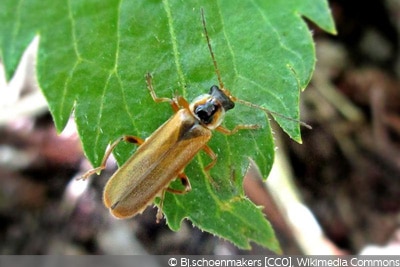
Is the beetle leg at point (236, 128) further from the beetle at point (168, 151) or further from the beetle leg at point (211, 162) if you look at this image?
the beetle leg at point (211, 162)

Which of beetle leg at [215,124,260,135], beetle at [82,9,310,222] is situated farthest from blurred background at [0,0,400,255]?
beetle leg at [215,124,260,135]

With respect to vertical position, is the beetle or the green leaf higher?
the green leaf

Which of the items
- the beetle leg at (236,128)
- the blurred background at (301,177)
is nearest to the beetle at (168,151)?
the beetle leg at (236,128)

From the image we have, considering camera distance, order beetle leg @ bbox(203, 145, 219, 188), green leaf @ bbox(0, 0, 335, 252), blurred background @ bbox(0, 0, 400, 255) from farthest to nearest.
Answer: blurred background @ bbox(0, 0, 400, 255) < beetle leg @ bbox(203, 145, 219, 188) < green leaf @ bbox(0, 0, 335, 252)

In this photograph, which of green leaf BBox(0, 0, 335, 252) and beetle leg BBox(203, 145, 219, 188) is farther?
beetle leg BBox(203, 145, 219, 188)

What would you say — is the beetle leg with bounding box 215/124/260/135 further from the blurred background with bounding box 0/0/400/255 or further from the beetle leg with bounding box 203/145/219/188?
the blurred background with bounding box 0/0/400/255

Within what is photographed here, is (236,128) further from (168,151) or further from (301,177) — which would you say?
(301,177)

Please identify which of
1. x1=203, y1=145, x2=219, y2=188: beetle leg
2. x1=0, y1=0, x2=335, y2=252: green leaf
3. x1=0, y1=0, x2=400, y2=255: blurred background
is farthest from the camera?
x1=0, y1=0, x2=400, y2=255: blurred background
